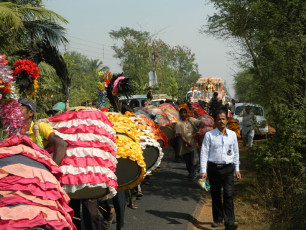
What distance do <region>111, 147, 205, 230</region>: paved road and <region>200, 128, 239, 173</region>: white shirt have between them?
1.17m

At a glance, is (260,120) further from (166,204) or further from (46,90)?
(46,90)

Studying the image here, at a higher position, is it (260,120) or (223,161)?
(260,120)

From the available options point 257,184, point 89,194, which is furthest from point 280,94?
point 89,194

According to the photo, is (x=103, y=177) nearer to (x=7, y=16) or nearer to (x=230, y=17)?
(x=230, y=17)

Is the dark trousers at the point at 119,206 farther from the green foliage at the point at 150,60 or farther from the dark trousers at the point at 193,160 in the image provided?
the green foliage at the point at 150,60

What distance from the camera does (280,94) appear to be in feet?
26.4

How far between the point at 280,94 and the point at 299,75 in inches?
20.1

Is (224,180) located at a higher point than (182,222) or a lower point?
higher

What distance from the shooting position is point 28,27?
12.1 metres

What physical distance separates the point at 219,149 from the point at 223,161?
0.19 metres

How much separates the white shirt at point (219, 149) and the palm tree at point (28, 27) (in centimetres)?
630

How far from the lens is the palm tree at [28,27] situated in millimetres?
11078

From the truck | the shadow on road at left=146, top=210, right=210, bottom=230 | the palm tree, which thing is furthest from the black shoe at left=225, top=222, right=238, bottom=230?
the truck

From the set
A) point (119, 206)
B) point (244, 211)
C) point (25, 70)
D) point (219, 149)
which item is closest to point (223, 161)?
point (219, 149)
